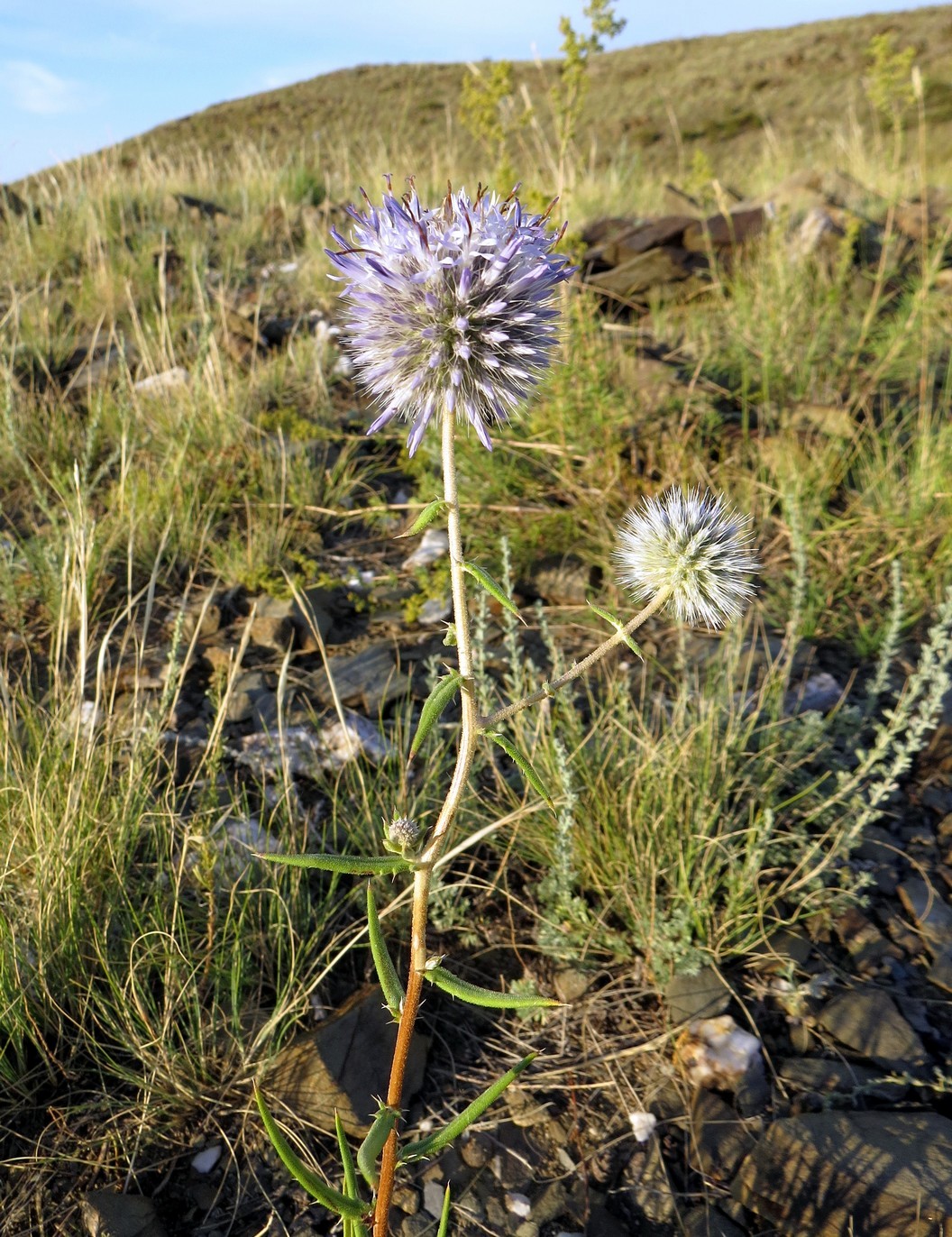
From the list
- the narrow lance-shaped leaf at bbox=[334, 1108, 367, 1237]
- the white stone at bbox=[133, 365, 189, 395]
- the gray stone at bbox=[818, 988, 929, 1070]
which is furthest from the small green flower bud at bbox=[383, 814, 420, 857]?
the white stone at bbox=[133, 365, 189, 395]

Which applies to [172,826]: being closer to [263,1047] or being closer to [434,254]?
[263,1047]

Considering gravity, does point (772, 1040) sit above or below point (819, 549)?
below

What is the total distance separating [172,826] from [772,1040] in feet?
6.05

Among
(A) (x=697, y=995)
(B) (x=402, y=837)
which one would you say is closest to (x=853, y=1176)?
(A) (x=697, y=995)

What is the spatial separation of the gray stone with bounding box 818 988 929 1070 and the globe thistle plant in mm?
1434

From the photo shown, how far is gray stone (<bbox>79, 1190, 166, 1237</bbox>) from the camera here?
194 cm

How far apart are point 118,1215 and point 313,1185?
925mm

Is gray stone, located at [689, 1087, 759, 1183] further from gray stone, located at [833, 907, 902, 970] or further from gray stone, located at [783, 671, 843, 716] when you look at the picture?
gray stone, located at [783, 671, 843, 716]

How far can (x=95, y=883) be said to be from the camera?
2465mm

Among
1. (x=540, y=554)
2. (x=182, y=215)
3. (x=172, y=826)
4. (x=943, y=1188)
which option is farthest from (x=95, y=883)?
(x=182, y=215)

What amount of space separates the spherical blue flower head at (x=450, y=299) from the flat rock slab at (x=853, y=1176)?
1.87 m

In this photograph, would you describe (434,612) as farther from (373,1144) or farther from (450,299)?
(373,1144)

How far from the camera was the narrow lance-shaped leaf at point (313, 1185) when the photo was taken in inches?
52.6

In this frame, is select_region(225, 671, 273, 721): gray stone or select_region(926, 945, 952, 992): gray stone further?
select_region(225, 671, 273, 721): gray stone
